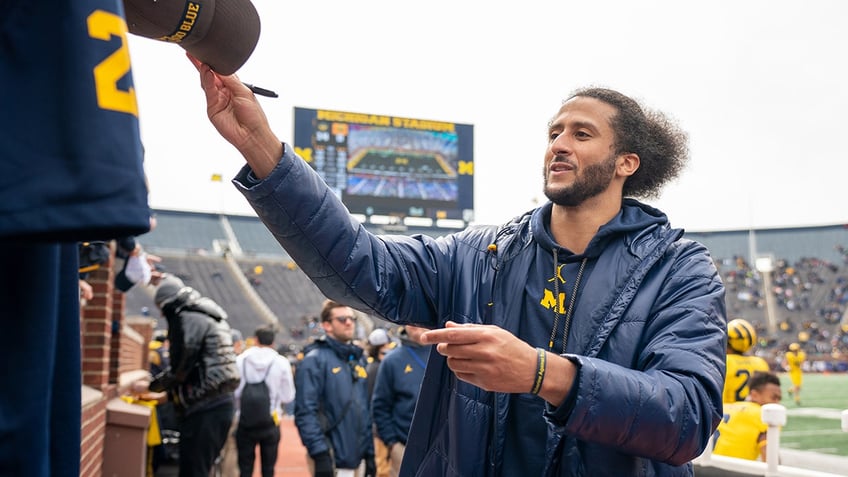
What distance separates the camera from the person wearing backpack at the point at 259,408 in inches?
329

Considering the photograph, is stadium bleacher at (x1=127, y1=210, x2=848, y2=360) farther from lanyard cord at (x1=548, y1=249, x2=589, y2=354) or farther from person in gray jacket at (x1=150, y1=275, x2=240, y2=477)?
lanyard cord at (x1=548, y1=249, x2=589, y2=354)

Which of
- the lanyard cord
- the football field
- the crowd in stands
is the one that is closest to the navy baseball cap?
the lanyard cord

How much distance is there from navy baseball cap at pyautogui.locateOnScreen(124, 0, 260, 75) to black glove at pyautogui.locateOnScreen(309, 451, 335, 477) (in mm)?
5725

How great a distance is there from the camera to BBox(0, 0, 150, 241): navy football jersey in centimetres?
77

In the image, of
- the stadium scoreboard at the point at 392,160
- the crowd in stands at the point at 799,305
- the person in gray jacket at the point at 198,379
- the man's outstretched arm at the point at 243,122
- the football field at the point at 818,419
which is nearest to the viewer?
the man's outstretched arm at the point at 243,122

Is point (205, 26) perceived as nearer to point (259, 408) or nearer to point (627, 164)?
point (627, 164)

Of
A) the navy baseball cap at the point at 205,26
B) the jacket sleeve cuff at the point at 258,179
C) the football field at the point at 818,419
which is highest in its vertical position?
the navy baseball cap at the point at 205,26

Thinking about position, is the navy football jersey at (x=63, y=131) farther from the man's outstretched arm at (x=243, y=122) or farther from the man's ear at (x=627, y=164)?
the man's ear at (x=627, y=164)

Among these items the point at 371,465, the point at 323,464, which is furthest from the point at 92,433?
the point at 371,465

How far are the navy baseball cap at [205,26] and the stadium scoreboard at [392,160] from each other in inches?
1186

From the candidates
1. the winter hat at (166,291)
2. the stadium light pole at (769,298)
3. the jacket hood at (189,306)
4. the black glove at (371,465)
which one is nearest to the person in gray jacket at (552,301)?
the jacket hood at (189,306)

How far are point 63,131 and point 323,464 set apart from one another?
20.6 ft

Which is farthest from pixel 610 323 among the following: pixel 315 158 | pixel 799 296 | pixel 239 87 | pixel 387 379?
pixel 799 296

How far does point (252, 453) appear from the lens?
8.48 meters
